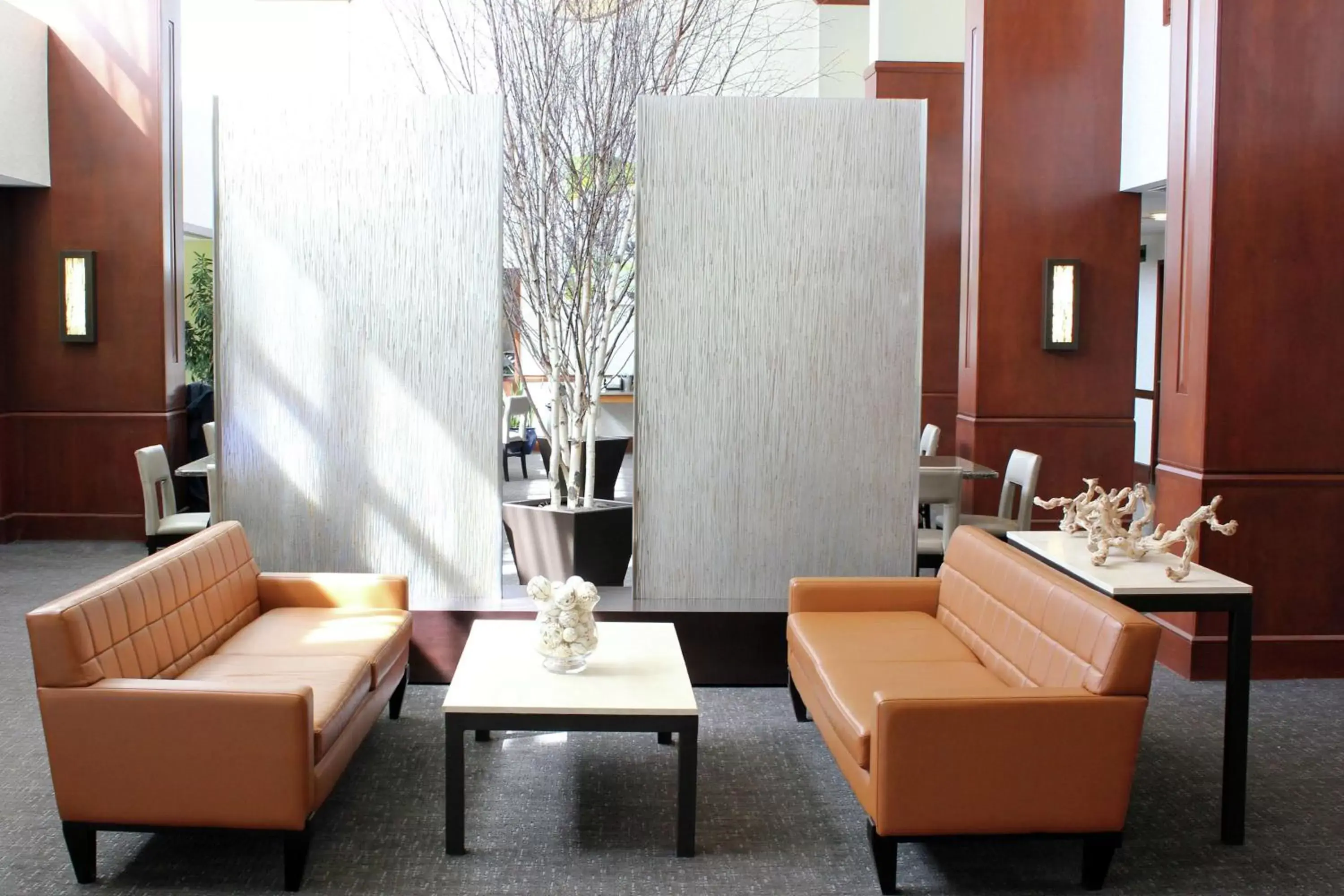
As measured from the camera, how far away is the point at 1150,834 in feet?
11.2

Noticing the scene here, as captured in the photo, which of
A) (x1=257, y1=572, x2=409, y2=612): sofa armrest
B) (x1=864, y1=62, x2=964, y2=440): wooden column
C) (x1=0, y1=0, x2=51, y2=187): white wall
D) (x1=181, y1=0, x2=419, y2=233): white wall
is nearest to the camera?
(x1=257, y1=572, x2=409, y2=612): sofa armrest

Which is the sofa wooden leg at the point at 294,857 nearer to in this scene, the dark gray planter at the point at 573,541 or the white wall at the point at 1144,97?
the dark gray planter at the point at 573,541

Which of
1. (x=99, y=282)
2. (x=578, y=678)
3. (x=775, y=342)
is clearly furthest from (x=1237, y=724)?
(x=99, y=282)

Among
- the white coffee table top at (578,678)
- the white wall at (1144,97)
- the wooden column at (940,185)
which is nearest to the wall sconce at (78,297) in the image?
the white coffee table top at (578,678)

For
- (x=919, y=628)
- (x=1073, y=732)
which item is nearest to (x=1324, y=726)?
(x=919, y=628)

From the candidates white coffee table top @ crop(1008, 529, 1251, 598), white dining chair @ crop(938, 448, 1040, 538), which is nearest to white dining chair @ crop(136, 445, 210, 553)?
white dining chair @ crop(938, 448, 1040, 538)

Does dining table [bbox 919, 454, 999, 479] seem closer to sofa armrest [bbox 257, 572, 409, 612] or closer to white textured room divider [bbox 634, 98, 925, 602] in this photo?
white textured room divider [bbox 634, 98, 925, 602]

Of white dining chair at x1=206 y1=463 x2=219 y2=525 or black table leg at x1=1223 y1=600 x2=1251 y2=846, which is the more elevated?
white dining chair at x1=206 y1=463 x2=219 y2=525

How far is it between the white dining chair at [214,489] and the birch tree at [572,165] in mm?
1437

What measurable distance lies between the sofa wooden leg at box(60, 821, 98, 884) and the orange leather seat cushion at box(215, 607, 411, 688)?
80 centimetres

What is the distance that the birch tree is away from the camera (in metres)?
5.56

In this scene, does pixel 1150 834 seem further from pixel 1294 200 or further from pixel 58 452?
pixel 58 452

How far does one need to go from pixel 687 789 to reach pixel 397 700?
63.0 inches

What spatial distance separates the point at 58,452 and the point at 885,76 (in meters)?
6.73
